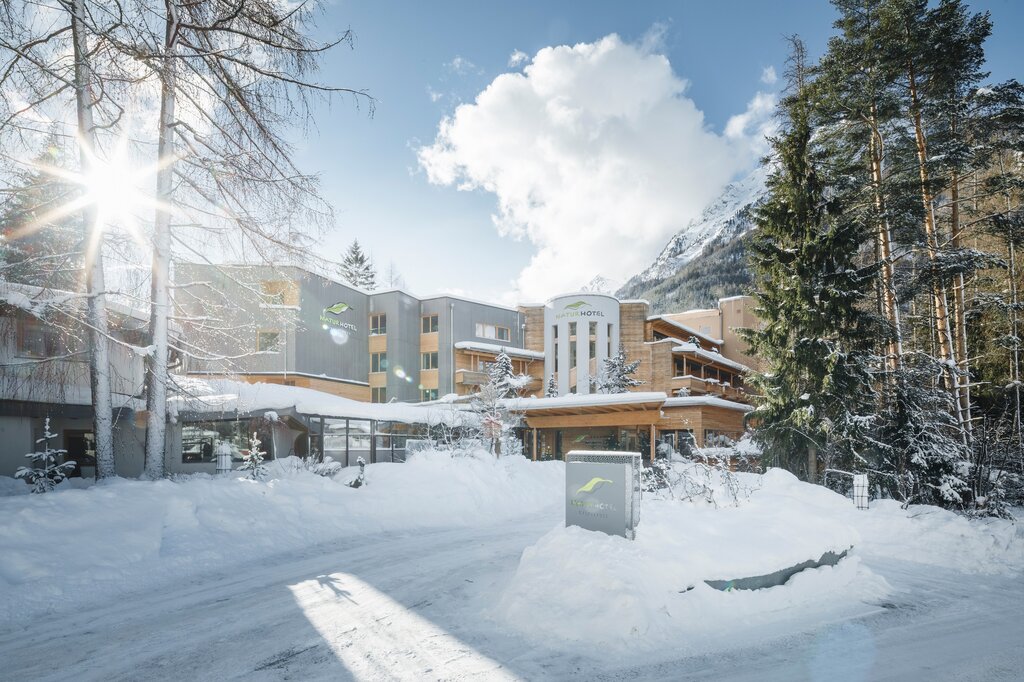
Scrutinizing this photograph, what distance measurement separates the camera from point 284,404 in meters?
16.8

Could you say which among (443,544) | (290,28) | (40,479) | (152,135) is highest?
(290,28)


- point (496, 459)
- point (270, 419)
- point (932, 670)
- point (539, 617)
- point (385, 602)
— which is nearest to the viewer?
point (932, 670)

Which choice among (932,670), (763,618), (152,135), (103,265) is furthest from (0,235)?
(932,670)

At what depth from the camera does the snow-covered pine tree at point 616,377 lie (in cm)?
3309

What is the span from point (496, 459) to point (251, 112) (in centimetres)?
1200

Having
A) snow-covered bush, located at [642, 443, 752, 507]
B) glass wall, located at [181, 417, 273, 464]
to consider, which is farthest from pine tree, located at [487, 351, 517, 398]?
snow-covered bush, located at [642, 443, 752, 507]

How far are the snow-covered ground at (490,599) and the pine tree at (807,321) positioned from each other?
4861mm

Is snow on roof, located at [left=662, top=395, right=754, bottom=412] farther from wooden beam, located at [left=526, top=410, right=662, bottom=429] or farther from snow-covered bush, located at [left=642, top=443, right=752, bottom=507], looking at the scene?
snow-covered bush, located at [left=642, top=443, right=752, bottom=507]

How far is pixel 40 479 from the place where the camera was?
30.4 ft

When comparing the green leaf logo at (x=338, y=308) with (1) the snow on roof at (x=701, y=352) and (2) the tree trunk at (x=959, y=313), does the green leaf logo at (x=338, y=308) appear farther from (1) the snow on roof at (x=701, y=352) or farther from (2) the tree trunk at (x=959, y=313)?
(2) the tree trunk at (x=959, y=313)

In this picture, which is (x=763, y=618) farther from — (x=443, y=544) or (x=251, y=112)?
(x=251, y=112)

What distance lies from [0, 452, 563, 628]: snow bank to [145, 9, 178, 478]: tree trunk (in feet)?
3.43

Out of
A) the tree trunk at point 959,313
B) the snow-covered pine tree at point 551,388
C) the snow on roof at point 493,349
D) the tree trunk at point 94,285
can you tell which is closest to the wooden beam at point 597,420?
the snow-covered pine tree at point 551,388

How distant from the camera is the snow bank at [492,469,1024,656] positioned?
16.1ft
